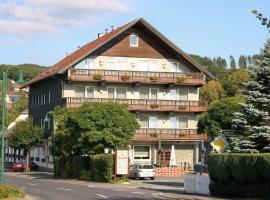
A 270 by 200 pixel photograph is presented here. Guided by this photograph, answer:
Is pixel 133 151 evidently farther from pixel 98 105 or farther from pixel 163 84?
pixel 98 105

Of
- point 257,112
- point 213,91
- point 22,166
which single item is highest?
point 213,91

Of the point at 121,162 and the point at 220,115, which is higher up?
the point at 220,115

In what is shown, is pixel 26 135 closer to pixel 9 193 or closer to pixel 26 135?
pixel 26 135

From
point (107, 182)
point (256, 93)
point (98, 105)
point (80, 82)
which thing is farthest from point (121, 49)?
point (256, 93)

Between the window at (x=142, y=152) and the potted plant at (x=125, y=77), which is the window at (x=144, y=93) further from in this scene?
the window at (x=142, y=152)

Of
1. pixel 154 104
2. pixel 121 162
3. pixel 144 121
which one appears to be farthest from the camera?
pixel 144 121

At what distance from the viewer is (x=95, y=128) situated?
2014 inches

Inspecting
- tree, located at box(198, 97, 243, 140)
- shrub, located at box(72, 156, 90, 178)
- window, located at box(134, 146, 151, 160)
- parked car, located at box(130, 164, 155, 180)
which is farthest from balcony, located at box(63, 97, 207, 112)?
parked car, located at box(130, 164, 155, 180)

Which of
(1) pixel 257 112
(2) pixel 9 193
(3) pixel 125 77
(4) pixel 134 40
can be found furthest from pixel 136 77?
(2) pixel 9 193

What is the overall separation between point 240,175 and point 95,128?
24789 mm

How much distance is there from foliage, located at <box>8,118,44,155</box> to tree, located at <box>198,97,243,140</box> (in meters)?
24.2

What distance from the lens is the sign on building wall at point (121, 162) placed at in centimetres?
4666

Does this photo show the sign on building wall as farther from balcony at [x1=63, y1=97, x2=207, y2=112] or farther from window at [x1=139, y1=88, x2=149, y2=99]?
window at [x1=139, y1=88, x2=149, y2=99]

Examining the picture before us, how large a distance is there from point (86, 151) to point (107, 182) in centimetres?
487
